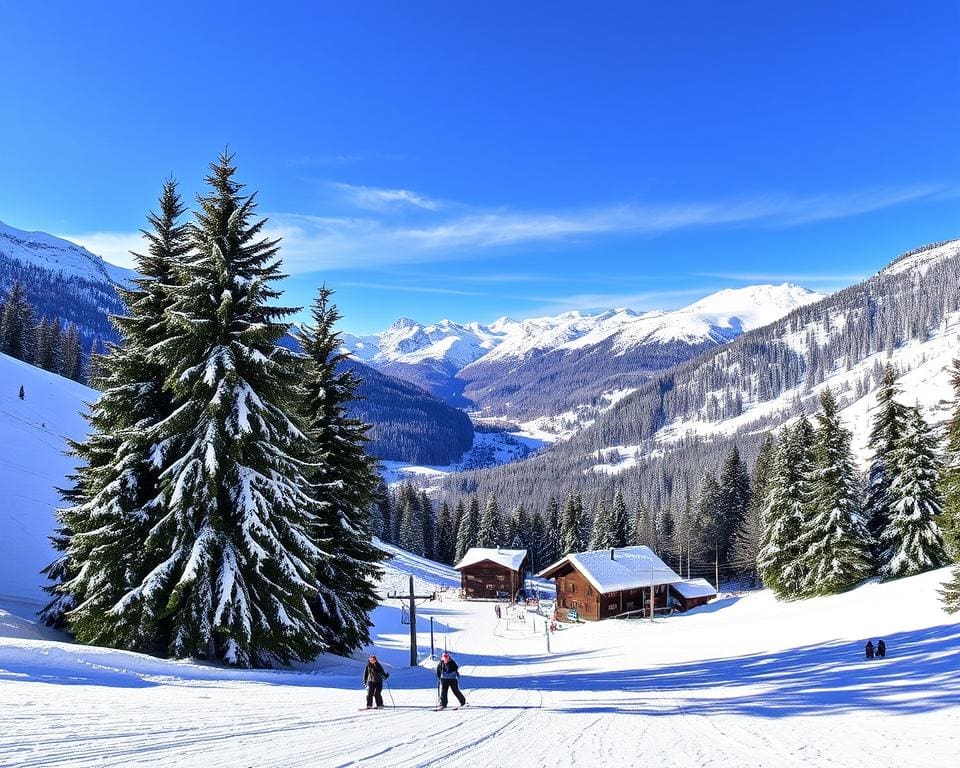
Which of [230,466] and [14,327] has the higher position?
[14,327]

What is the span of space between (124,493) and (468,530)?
86257 millimetres

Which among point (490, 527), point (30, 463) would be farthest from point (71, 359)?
point (490, 527)

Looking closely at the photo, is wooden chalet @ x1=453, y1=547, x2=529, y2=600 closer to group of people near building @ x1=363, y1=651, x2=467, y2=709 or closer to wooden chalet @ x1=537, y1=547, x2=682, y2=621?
wooden chalet @ x1=537, y1=547, x2=682, y2=621

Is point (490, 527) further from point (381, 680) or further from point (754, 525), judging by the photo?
point (381, 680)

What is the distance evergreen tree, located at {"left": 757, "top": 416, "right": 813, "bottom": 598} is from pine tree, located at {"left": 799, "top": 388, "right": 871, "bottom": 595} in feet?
3.00

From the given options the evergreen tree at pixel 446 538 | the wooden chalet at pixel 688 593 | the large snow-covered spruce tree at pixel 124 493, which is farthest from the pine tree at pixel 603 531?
the large snow-covered spruce tree at pixel 124 493

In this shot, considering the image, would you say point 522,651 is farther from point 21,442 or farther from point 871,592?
point 21,442

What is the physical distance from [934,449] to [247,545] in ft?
138

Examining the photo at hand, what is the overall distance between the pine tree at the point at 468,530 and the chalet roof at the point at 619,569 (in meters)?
36.9

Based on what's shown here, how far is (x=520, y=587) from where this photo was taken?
77.2 metres

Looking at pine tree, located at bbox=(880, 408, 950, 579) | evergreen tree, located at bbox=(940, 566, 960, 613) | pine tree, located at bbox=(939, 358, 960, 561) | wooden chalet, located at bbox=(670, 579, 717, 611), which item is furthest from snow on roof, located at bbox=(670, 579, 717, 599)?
pine tree, located at bbox=(939, 358, 960, 561)

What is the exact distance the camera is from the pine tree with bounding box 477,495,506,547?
3558 inches

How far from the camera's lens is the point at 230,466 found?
16125mm

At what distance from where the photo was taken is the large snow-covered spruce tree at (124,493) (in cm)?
1563
